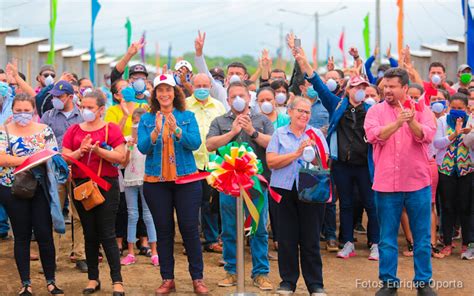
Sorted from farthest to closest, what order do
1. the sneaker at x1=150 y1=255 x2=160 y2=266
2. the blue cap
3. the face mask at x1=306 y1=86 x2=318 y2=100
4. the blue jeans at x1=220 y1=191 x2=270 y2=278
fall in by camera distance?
the face mask at x1=306 y1=86 x2=318 y2=100 < the sneaker at x1=150 y1=255 x2=160 y2=266 < the blue cap < the blue jeans at x1=220 y1=191 x2=270 y2=278

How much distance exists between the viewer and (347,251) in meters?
9.98

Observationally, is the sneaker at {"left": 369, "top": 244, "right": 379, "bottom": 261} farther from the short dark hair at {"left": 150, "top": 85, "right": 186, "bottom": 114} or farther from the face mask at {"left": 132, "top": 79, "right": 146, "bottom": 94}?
the face mask at {"left": 132, "top": 79, "right": 146, "bottom": 94}

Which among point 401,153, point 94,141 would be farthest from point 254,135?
point 94,141

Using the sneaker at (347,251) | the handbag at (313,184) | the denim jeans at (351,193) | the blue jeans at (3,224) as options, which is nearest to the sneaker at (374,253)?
the denim jeans at (351,193)

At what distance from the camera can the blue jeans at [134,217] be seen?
31.3ft

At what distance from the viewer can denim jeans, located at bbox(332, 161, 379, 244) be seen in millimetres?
9822

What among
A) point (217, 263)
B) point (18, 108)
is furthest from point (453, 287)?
point (18, 108)

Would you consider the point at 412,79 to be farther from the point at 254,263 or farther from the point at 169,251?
the point at 169,251

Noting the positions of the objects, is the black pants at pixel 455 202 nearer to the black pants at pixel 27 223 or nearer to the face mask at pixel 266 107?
the face mask at pixel 266 107

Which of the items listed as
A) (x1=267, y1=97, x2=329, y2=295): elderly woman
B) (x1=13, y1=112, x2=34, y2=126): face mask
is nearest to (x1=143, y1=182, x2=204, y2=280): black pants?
(x1=267, y1=97, x2=329, y2=295): elderly woman

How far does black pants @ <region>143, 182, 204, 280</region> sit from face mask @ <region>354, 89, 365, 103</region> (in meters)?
2.58

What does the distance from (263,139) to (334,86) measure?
8.11 feet

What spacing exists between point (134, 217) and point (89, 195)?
1.75m

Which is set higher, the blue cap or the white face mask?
the blue cap
